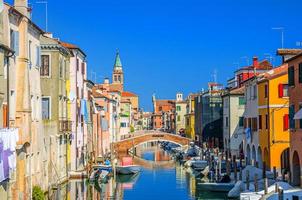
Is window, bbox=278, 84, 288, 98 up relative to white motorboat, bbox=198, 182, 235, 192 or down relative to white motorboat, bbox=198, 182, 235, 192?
up

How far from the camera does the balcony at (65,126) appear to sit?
1326 inches

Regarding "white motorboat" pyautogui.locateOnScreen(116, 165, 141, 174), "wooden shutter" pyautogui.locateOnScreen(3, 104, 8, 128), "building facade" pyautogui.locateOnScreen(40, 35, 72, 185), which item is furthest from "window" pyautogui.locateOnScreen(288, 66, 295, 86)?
"white motorboat" pyautogui.locateOnScreen(116, 165, 141, 174)

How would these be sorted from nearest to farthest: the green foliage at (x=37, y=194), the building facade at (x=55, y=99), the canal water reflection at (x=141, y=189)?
the green foliage at (x=37, y=194) < the canal water reflection at (x=141, y=189) < the building facade at (x=55, y=99)

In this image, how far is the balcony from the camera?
33688 mm

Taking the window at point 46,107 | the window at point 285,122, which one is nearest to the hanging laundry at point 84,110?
the window at point 46,107

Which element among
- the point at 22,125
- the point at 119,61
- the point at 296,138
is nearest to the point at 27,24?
the point at 22,125

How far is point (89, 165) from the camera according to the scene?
1524 inches

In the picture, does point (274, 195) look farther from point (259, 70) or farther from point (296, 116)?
point (259, 70)

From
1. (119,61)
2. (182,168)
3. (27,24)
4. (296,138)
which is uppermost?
(119,61)

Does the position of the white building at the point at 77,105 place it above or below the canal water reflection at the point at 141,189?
above

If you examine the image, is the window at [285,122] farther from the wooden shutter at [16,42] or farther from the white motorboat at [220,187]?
the wooden shutter at [16,42]

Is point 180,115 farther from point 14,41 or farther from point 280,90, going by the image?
point 14,41

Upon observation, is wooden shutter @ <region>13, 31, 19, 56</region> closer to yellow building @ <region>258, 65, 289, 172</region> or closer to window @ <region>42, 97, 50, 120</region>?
window @ <region>42, 97, 50, 120</region>

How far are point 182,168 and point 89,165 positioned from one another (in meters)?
15.6
